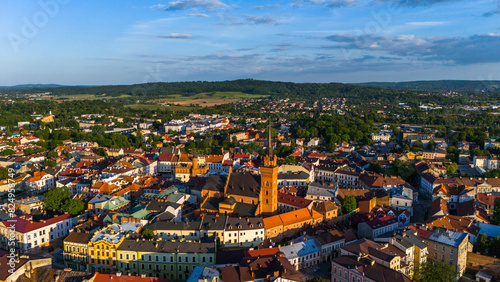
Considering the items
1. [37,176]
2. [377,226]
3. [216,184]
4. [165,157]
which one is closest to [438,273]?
[377,226]

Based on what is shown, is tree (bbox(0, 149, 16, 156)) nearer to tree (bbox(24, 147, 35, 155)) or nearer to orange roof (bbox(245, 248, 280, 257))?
tree (bbox(24, 147, 35, 155))

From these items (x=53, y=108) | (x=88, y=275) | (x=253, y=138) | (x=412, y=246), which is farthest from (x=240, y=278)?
(x=53, y=108)

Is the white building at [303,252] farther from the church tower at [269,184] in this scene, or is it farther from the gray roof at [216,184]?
the gray roof at [216,184]

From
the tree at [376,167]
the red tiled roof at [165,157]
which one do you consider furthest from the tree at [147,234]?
the tree at [376,167]

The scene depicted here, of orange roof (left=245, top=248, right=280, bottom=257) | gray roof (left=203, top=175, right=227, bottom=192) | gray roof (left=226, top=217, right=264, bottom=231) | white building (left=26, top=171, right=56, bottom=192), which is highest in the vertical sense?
gray roof (left=203, top=175, right=227, bottom=192)

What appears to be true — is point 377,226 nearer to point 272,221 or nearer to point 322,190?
point 272,221

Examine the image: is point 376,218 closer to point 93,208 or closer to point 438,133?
point 93,208

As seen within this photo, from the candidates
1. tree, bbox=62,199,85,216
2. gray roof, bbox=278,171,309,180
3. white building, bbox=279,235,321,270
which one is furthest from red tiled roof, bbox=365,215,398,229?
tree, bbox=62,199,85,216
